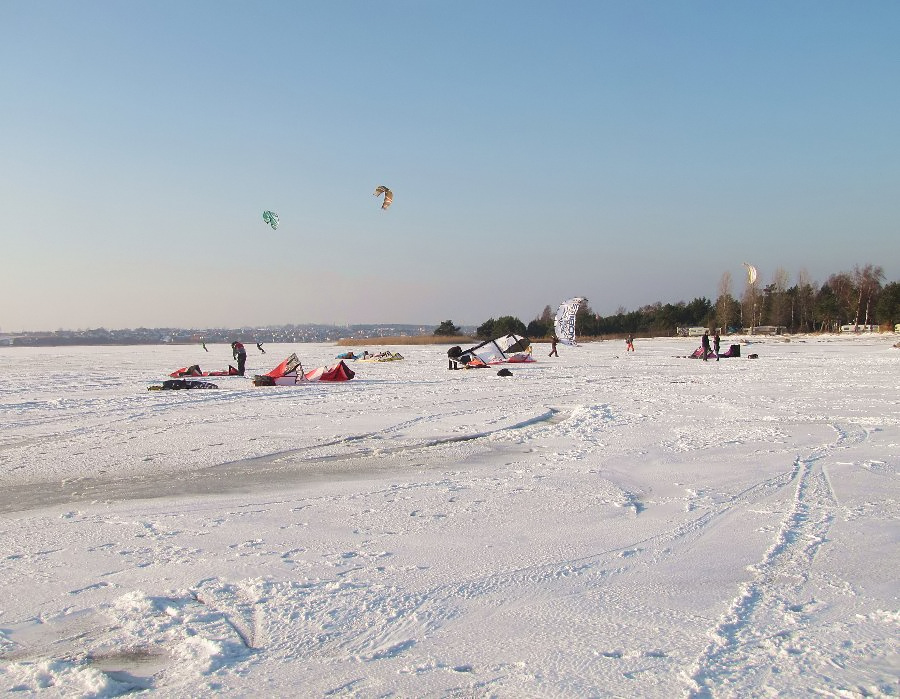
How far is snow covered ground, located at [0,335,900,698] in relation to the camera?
9.12 ft

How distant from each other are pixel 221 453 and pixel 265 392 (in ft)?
24.7

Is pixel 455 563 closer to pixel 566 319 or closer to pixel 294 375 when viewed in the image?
pixel 294 375

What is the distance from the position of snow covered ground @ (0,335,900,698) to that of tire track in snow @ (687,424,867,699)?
1cm

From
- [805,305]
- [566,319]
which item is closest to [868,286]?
[805,305]

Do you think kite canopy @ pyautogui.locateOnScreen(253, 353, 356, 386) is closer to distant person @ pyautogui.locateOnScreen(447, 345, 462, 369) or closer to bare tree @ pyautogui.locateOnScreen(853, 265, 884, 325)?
distant person @ pyautogui.locateOnScreen(447, 345, 462, 369)

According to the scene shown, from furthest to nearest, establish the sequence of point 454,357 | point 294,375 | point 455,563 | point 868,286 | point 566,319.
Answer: point 868,286 → point 566,319 → point 454,357 → point 294,375 → point 455,563

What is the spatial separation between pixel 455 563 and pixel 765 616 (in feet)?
5.05

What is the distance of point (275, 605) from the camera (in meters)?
3.39

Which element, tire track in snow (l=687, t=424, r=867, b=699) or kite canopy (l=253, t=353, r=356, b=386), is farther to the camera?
kite canopy (l=253, t=353, r=356, b=386)

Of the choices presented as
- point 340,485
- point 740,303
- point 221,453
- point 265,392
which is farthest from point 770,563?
point 740,303

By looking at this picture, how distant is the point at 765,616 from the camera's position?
322cm

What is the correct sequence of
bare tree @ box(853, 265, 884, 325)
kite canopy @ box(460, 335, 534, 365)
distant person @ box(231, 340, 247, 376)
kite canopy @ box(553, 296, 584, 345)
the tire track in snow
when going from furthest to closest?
bare tree @ box(853, 265, 884, 325) → kite canopy @ box(553, 296, 584, 345) → kite canopy @ box(460, 335, 534, 365) → distant person @ box(231, 340, 247, 376) → the tire track in snow

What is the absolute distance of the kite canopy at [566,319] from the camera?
1246 inches

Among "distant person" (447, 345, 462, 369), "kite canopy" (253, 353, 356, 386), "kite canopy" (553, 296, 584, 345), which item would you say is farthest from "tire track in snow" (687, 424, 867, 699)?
"kite canopy" (553, 296, 584, 345)
